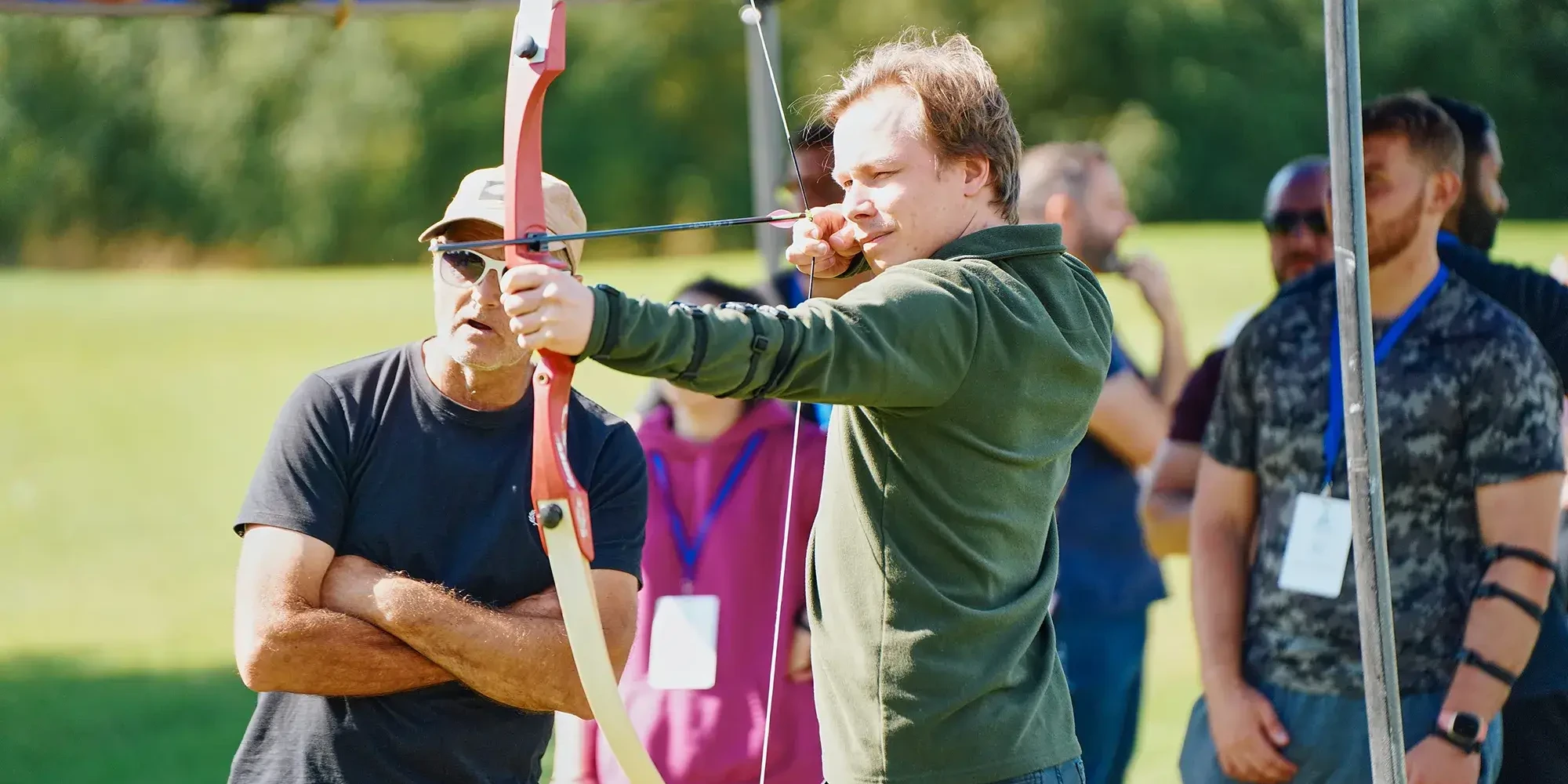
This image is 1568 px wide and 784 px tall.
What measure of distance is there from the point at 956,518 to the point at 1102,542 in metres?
2.19

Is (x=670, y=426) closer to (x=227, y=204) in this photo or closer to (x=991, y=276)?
(x=991, y=276)

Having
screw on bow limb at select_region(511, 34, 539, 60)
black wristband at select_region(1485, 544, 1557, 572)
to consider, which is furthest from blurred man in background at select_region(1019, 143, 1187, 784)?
screw on bow limb at select_region(511, 34, 539, 60)

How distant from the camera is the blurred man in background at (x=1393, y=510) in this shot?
3.24 meters

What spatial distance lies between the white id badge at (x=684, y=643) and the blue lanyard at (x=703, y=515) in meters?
0.07

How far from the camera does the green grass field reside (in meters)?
6.85

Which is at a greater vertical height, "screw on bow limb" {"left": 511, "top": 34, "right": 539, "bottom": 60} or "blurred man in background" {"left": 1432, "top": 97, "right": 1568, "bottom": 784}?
"screw on bow limb" {"left": 511, "top": 34, "right": 539, "bottom": 60}

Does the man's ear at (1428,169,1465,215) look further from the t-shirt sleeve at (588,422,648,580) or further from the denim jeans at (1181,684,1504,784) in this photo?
the t-shirt sleeve at (588,422,648,580)

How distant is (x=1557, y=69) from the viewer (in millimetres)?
18406

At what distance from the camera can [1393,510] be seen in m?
3.35

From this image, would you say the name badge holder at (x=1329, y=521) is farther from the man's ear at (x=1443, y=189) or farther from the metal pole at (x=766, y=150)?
the metal pole at (x=766, y=150)

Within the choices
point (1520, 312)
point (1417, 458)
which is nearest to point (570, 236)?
point (1417, 458)

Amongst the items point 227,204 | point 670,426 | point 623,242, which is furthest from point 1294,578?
point 227,204

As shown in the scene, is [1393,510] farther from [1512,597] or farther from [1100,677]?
[1100,677]

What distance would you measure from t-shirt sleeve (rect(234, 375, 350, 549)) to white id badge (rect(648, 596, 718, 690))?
1.03 metres
